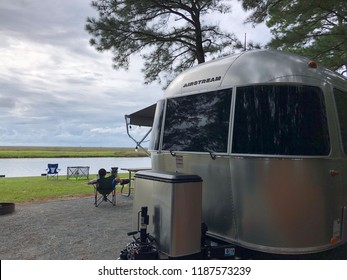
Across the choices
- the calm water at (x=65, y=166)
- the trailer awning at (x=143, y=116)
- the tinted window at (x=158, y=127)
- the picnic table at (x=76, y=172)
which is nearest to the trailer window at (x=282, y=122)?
the tinted window at (x=158, y=127)

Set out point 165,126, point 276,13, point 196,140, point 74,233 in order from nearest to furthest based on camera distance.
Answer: point 196,140 → point 165,126 → point 74,233 → point 276,13

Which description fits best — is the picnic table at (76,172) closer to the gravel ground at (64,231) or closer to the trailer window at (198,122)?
the gravel ground at (64,231)

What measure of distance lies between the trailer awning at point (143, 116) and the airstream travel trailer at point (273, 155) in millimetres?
4203

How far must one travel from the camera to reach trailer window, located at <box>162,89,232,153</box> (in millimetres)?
4137

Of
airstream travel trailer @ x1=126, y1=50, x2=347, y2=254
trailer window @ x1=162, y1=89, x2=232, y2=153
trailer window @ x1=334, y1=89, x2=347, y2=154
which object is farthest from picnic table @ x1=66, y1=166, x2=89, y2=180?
trailer window @ x1=334, y1=89, x2=347, y2=154

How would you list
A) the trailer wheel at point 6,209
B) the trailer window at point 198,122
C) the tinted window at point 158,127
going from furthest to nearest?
the trailer wheel at point 6,209, the tinted window at point 158,127, the trailer window at point 198,122

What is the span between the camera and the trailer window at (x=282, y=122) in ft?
12.3

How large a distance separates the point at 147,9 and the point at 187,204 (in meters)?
8.13

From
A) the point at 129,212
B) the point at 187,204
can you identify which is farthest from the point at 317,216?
the point at 129,212

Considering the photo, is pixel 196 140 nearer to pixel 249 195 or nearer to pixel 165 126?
pixel 165 126

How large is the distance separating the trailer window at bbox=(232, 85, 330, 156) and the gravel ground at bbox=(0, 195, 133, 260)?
271 cm

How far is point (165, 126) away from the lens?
5074 millimetres

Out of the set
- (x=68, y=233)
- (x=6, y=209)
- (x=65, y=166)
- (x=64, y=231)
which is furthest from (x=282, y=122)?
(x=65, y=166)

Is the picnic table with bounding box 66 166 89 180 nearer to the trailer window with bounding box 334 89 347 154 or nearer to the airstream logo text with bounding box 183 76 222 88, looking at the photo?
the airstream logo text with bounding box 183 76 222 88
